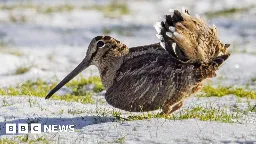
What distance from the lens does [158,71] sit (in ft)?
27.1

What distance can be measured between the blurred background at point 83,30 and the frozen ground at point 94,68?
0.08ft

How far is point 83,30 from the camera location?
75.5 ft

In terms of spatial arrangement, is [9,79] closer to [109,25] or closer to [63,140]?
[63,140]

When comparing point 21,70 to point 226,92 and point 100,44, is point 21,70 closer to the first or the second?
point 226,92

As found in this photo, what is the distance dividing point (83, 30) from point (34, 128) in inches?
604

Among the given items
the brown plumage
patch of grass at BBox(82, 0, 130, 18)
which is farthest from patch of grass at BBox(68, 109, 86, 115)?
patch of grass at BBox(82, 0, 130, 18)

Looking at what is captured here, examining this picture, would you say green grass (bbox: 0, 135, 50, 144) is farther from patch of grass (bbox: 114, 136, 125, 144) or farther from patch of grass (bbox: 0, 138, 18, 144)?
patch of grass (bbox: 114, 136, 125, 144)

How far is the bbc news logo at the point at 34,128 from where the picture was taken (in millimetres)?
7709

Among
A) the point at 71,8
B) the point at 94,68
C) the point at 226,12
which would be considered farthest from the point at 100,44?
the point at 71,8

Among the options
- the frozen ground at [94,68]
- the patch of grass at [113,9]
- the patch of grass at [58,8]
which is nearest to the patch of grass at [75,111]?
the frozen ground at [94,68]

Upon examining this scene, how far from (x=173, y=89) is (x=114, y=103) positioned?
2.82 feet

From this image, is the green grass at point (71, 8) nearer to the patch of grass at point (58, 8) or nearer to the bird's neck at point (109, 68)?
the patch of grass at point (58, 8)

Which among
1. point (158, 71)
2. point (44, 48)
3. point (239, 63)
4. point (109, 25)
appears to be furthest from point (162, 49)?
point (109, 25)

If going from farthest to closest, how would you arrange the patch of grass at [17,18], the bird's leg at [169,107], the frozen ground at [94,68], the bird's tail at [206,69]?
1. the patch of grass at [17,18]
2. the bird's leg at [169,107]
3. the bird's tail at [206,69]
4. the frozen ground at [94,68]
